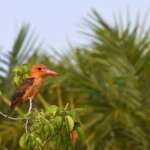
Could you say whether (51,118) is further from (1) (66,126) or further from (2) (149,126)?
(2) (149,126)

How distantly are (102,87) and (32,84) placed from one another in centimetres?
802

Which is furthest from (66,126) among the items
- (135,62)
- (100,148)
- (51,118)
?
(135,62)

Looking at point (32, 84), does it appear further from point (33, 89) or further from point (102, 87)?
point (102, 87)

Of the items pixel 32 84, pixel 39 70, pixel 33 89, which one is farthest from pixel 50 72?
pixel 33 89

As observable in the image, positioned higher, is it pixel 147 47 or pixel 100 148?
pixel 147 47

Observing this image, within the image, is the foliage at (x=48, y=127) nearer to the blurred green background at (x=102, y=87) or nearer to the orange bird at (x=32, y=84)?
the orange bird at (x=32, y=84)

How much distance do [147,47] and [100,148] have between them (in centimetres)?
211

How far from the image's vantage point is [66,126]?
5949mm

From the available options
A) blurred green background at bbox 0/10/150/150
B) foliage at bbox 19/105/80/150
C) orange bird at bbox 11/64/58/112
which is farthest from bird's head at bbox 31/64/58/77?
blurred green background at bbox 0/10/150/150

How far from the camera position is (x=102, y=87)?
1473cm

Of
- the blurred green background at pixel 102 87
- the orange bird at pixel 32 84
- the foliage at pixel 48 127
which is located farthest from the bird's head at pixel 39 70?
the blurred green background at pixel 102 87

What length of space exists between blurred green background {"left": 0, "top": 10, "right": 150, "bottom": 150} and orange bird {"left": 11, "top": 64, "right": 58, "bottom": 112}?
715 cm

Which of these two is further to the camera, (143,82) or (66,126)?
(143,82)

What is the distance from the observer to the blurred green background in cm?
1445
